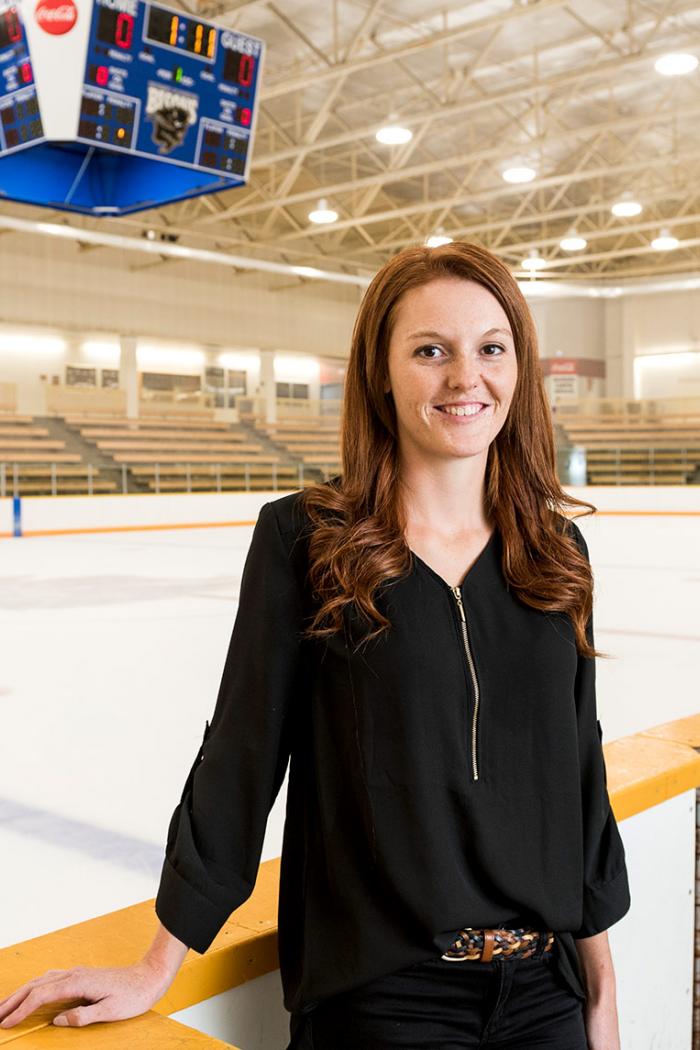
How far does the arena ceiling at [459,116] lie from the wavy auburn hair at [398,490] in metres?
11.2

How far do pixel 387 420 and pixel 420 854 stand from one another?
1.66 ft

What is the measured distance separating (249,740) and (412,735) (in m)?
0.18

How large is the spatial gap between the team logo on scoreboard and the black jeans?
7.64 metres

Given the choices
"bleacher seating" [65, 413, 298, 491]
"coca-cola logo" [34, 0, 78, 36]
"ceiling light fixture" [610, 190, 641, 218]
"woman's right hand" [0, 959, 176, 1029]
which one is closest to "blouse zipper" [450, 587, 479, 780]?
"woman's right hand" [0, 959, 176, 1029]

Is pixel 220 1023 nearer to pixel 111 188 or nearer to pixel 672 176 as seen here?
pixel 111 188

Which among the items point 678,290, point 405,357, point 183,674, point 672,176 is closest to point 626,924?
point 405,357

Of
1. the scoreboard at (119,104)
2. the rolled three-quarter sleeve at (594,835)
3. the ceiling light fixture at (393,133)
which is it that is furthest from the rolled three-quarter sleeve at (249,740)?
the ceiling light fixture at (393,133)

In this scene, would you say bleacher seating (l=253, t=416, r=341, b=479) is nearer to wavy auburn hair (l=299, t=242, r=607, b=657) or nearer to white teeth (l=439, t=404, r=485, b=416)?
wavy auburn hair (l=299, t=242, r=607, b=657)

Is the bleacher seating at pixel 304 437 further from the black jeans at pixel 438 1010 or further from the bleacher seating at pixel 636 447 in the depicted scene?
the black jeans at pixel 438 1010

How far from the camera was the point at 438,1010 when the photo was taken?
1227mm

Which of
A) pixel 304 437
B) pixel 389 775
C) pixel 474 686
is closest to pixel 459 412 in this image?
pixel 474 686

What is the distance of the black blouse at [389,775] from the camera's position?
47.9 inches

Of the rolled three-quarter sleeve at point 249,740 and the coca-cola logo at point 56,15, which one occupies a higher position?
the coca-cola logo at point 56,15

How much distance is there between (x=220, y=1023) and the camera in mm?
1386
